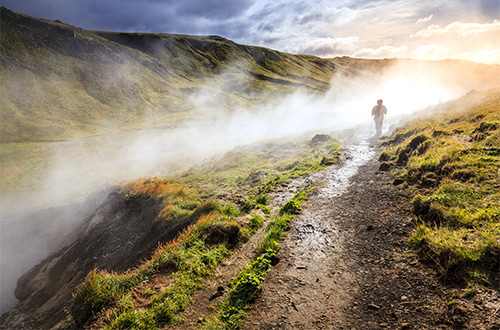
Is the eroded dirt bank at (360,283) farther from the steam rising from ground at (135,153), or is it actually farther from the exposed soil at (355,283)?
the steam rising from ground at (135,153)

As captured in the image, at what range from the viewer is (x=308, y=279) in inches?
202

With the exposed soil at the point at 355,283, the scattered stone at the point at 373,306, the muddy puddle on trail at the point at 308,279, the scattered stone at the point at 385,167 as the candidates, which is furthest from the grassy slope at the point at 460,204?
the muddy puddle on trail at the point at 308,279

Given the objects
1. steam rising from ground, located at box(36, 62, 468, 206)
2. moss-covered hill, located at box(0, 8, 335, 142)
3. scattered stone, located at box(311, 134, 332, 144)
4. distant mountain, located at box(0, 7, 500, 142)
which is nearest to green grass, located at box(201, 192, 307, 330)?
scattered stone, located at box(311, 134, 332, 144)

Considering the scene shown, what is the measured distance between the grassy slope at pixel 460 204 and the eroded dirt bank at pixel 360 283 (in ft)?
1.18

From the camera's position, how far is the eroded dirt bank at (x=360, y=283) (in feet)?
11.6

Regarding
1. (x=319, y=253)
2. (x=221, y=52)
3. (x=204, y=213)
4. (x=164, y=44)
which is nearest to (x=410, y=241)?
(x=319, y=253)

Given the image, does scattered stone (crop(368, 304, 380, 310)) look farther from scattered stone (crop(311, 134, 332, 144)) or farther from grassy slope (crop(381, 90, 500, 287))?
scattered stone (crop(311, 134, 332, 144))

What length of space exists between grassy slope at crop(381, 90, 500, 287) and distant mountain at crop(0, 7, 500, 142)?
62.2 metres

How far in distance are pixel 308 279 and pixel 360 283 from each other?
1030mm

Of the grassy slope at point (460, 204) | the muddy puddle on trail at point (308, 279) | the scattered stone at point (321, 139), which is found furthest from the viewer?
the scattered stone at point (321, 139)

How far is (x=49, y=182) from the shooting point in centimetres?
3278

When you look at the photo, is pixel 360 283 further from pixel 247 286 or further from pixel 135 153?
pixel 135 153

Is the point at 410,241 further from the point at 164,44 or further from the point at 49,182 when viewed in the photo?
the point at 164,44

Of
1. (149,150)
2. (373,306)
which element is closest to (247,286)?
(373,306)
